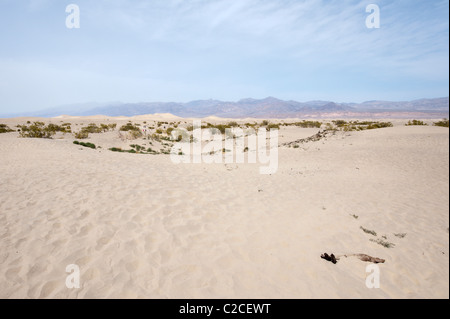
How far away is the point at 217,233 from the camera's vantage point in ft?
16.5

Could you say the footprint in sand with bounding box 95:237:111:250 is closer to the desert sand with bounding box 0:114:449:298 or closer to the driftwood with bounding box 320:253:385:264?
the desert sand with bounding box 0:114:449:298

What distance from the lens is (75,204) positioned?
5727 mm

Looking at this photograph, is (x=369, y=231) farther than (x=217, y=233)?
Yes

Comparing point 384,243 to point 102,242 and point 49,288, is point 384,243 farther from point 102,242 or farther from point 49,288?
point 49,288

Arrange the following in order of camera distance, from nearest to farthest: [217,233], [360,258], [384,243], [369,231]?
[360,258]
[384,243]
[217,233]
[369,231]

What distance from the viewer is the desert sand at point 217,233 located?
3.45 metres

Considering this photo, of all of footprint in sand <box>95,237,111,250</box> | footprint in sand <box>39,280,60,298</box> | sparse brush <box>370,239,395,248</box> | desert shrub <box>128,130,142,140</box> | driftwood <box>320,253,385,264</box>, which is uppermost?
desert shrub <box>128,130,142,140</box>

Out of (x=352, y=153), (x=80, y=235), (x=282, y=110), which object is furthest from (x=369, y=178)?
(x=282, y=110)

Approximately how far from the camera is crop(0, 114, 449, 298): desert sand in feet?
A: 11.3

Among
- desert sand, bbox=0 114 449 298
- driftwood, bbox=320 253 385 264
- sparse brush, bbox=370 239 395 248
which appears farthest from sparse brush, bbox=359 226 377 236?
driftwood, bbox=320 253 385 264

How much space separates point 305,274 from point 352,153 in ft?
38.3

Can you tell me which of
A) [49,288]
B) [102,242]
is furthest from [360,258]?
[49,288]

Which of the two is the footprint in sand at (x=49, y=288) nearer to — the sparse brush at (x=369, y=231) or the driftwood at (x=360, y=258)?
the driftwood at (x=360, y=258)

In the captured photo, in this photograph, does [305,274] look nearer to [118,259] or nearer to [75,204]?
[118,259]
